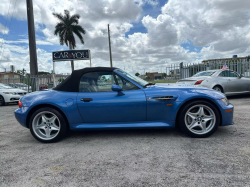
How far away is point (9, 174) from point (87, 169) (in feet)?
3.16

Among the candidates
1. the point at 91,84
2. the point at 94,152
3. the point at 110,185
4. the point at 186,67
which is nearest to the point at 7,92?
the point at 91,84

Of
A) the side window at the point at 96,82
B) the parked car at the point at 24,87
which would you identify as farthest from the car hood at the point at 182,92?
the parked car at the point at 24,87

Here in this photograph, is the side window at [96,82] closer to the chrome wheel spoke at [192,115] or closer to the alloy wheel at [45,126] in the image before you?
the alloy wheel at [45,126]

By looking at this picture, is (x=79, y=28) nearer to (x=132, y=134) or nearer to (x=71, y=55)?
(x=71, y=55)

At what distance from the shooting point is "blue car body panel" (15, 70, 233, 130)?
10.1 ft

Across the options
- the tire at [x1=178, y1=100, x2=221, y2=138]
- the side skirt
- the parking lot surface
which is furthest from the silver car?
the side skirt

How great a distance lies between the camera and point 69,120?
3.19 metres

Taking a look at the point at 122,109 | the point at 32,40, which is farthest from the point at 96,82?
the point at 32,40

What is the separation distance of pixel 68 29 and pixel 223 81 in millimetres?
28628

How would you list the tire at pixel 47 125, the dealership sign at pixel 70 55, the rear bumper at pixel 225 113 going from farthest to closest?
the dealership sign at pixel 70 55, the tire at pixel 47 125, the rear bumper at pixel 225 113

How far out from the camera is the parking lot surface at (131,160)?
6.53 feet

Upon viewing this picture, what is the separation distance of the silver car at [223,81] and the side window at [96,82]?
503 cm

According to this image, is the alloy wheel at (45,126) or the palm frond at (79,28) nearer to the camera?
the alloy wheel at (45,126)

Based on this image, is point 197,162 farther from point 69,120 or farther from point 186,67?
point 186,67
